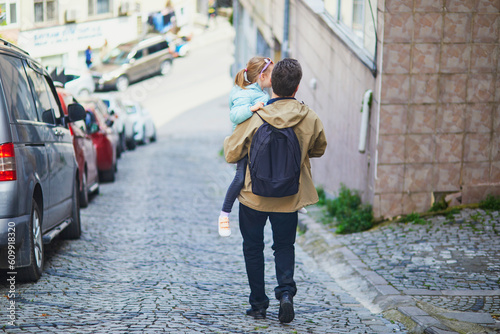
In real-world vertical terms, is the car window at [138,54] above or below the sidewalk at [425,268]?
below

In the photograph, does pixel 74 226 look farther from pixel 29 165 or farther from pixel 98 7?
pixel 98 7

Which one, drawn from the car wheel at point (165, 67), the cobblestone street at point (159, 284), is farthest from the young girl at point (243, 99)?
the car wheel at point (165, 67)

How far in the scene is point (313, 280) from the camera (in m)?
6.88

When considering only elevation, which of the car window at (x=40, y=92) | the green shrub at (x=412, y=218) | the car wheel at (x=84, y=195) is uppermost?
the car window at (x=40, y=92)

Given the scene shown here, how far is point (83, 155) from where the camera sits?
35.6 ft

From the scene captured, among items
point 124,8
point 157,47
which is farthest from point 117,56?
point 157,47

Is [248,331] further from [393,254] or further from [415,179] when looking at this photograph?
[415,179]

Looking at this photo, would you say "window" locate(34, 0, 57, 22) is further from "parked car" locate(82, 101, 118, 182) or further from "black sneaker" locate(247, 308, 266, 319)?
"black sneaker" locate(247, 308, 266, 319)

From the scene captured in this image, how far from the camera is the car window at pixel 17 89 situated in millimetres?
5727

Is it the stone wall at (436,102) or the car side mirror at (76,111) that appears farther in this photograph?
the stone wall at (436,102)

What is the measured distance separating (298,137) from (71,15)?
59.5ft

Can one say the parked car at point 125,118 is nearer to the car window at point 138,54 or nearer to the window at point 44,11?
the window at point 44,11

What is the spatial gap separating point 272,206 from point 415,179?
13.3 ft

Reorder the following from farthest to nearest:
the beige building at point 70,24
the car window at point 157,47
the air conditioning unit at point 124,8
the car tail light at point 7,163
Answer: the car window at point 157,47 → the air conditioning unit at point 124,8 → the beige building at point 70,24 → the car tail light at point 7,163
